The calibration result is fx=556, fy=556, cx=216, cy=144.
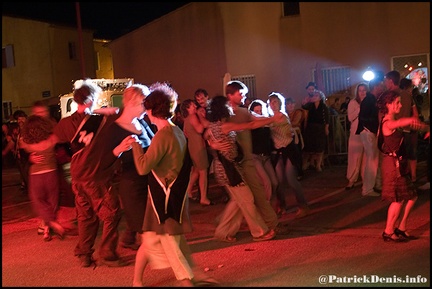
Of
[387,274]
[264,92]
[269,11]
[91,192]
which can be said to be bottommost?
[387,274]

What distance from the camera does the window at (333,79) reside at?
17.1 m

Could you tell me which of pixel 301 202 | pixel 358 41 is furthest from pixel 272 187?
pixel 358 41

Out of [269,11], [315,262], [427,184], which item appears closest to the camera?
[315,262]

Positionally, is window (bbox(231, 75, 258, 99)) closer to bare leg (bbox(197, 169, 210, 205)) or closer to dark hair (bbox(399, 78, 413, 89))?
bare leg (bbox(197, 169, 210, 205))

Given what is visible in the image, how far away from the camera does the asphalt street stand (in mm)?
5164

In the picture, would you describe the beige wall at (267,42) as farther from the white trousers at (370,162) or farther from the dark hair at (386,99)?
the dark hair at (386,99)

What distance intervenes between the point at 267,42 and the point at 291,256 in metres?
12.6

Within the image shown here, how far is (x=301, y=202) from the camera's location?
769 centimetres

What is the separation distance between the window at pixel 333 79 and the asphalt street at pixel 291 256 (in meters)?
9.04

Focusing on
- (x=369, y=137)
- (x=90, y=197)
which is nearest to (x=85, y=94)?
(x=90, y=197)

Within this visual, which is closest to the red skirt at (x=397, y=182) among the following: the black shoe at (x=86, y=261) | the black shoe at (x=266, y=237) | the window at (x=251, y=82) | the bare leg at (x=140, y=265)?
the black shoe at (x=266, y=237)

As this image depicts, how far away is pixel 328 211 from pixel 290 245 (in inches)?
70.7

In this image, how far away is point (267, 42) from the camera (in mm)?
17578

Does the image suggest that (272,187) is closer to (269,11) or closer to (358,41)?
(358,41)
